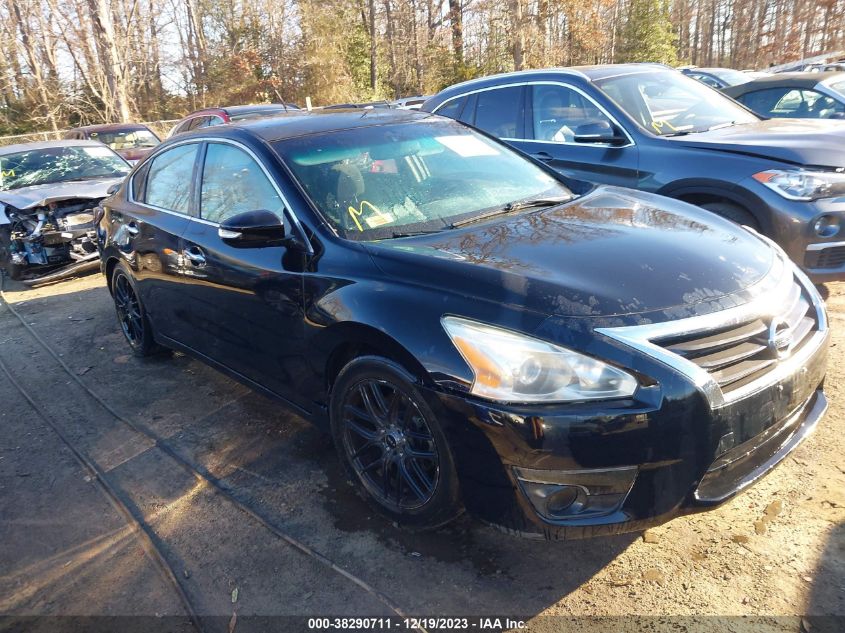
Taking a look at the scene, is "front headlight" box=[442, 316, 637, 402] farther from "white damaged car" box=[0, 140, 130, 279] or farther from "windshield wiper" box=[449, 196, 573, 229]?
"white damaged car" box=[0, 140, 130, 279]

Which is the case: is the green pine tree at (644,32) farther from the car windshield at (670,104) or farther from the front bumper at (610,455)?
the front bumper at (610,455)

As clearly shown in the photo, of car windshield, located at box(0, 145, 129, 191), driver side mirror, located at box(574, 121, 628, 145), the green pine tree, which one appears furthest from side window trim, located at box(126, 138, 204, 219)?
the green pine tree

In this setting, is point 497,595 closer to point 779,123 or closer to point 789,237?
point 789,237

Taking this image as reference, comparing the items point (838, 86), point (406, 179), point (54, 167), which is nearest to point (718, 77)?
point (838, 86)

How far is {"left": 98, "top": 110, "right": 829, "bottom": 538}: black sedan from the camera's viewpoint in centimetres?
218

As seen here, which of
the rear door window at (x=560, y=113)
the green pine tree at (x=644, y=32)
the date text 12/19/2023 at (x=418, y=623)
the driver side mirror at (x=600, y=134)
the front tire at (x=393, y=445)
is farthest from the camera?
the green pine tree at (x=644, y=32)

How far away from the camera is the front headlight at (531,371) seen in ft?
7.09

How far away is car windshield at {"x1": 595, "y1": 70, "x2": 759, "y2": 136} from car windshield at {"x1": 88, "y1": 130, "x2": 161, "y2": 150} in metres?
11.4

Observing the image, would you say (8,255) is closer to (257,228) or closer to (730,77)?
(257,228)

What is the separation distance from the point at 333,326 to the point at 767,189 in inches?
127

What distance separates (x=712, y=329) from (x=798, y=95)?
7.92m

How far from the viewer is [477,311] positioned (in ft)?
7.71

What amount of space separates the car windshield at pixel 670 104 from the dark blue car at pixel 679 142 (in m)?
0.01

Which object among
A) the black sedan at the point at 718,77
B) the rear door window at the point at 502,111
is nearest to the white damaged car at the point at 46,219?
the rear door window at the point at 502,111
